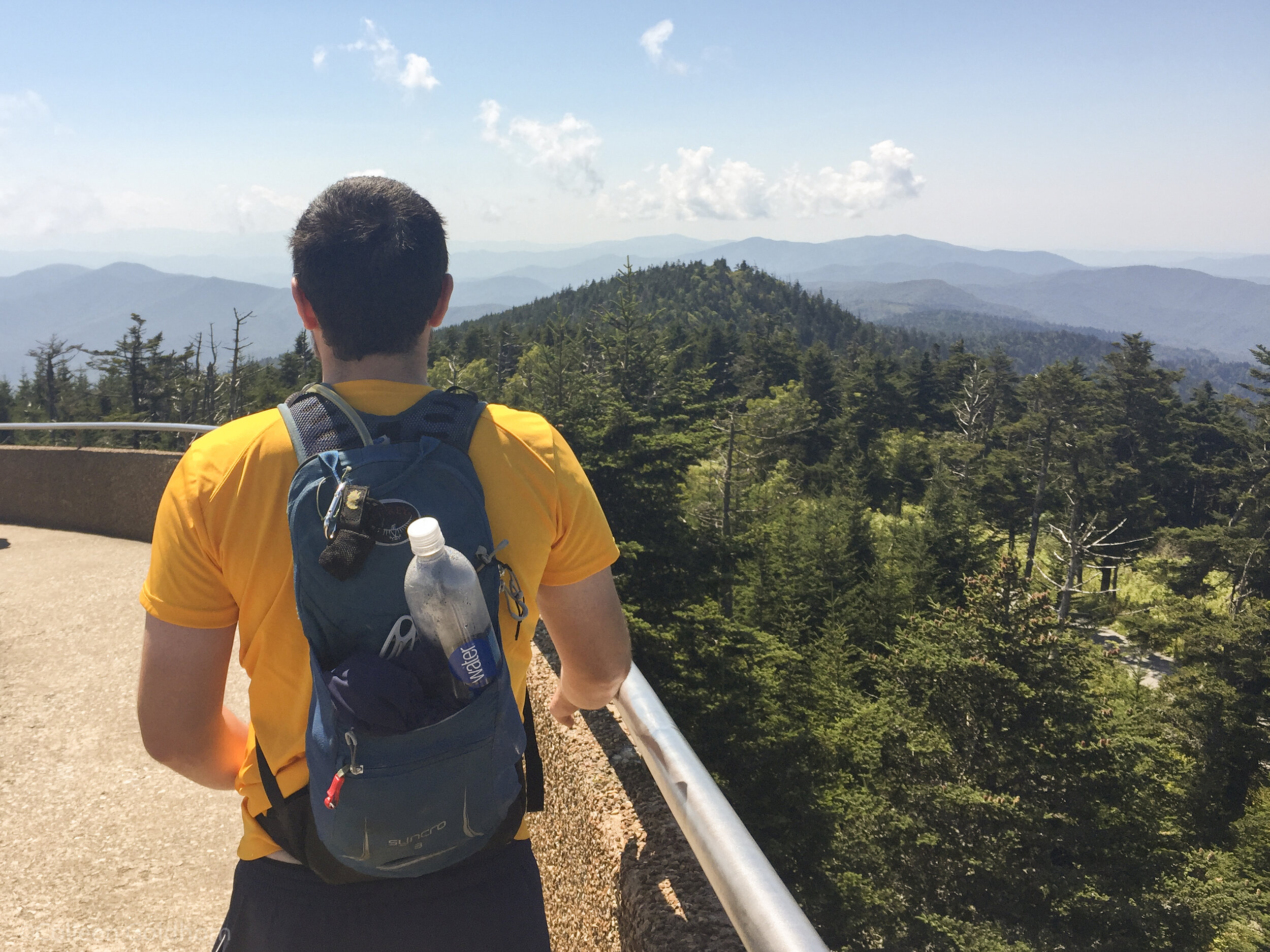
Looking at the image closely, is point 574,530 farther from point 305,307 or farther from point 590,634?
point 305,307

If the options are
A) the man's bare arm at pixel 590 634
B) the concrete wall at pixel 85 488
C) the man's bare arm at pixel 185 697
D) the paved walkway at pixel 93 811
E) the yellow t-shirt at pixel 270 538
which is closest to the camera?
the yellow t-shirt at pixel 270 538

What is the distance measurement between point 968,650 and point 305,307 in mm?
21252

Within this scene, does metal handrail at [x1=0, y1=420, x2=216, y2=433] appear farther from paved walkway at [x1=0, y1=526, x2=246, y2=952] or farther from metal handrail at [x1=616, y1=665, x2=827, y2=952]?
metal handrail at [x1=616, y1=665, x2=827, y2=952]

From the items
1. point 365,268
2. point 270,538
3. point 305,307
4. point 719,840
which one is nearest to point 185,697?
point 270,538

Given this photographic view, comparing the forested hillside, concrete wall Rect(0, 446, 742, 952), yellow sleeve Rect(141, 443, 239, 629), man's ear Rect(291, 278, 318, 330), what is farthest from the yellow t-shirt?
the forested hillside

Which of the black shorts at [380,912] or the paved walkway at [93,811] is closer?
the black shorts at [380,912]

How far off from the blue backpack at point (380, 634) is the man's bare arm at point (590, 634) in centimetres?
30

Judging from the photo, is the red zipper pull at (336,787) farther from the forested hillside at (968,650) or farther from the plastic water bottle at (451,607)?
the forested hillside at (968,650)

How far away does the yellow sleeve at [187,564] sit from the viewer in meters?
1.36

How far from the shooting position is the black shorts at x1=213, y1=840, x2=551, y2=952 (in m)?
1.45

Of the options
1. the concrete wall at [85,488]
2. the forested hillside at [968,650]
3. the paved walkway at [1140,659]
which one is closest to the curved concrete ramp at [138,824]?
the concrete wall at [85,488]

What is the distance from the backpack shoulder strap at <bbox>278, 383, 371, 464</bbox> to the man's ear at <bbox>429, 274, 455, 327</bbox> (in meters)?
0.25

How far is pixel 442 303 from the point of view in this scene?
1611mm

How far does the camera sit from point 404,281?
1.47 metres
